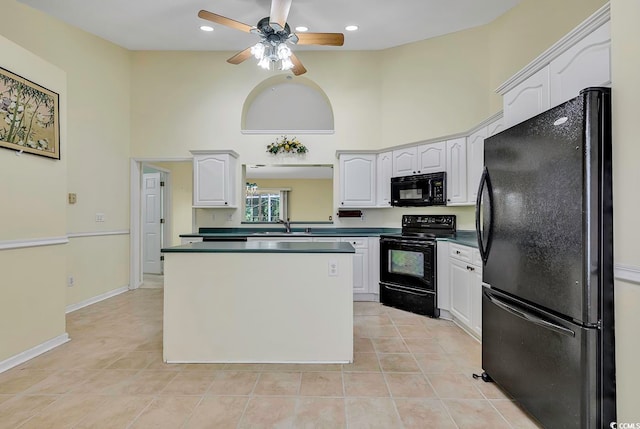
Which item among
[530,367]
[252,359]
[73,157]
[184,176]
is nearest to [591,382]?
[530,367]

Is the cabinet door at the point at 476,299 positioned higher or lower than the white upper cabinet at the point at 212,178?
lower

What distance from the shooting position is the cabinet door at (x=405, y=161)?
4277mm

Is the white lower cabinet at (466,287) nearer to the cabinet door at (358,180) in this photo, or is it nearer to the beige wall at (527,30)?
the cabinet door at (358,180)

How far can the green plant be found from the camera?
4.88 m

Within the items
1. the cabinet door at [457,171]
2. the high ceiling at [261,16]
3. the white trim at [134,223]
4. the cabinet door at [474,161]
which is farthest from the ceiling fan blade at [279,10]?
the white trim at [134,223]

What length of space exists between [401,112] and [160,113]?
3.50 m

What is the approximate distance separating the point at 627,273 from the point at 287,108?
449cm

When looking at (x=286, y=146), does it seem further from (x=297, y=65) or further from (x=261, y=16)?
(x=261, y=16)

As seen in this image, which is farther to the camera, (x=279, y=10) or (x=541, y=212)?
(x=279, y=10)

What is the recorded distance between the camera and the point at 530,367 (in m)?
1.78

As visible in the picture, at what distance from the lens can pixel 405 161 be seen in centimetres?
437

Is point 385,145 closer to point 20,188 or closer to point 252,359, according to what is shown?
point 252,359

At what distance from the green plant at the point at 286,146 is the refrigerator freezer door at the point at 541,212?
3.12 m

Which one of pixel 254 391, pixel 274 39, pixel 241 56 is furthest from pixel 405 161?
pixel 254 391
